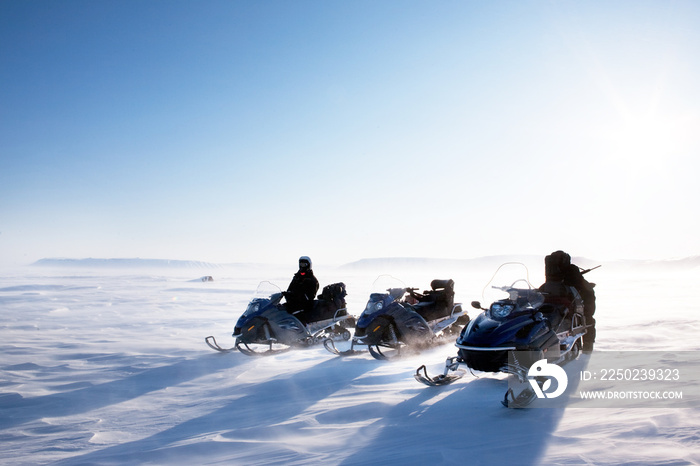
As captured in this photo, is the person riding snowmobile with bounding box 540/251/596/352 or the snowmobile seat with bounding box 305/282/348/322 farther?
the snowmobile seat with bounding box 305/282/348/322

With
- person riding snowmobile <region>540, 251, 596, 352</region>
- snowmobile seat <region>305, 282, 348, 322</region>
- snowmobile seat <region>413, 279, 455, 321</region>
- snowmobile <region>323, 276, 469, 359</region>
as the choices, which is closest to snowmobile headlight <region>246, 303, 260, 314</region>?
snowmobile seat <region>305, 282, 348, 322</region>

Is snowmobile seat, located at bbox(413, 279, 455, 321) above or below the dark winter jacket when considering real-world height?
below

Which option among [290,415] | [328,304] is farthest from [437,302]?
[290,415]

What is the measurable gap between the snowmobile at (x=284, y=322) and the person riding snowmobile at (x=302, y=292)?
0.30 ft

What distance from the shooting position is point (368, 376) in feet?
18.8

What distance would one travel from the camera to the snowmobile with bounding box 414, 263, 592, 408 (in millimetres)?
4352

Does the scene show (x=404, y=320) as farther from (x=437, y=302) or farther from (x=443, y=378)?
(x=443, y=378)

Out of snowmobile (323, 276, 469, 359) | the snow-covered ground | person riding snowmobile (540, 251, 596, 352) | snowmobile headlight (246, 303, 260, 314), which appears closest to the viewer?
the snow-covered ground

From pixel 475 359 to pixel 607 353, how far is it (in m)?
3.43

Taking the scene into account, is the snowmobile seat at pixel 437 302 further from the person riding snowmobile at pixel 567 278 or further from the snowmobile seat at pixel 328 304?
the person riding snowmobile at pixel 567 278

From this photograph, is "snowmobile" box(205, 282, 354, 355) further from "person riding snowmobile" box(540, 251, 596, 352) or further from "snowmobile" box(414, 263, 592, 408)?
"person riding snowmobile" box(540, 251, 596, 352)

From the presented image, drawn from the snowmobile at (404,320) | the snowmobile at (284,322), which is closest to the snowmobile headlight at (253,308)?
the snowmobile at (284,322)

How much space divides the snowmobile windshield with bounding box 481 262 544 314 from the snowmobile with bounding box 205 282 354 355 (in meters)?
3.71

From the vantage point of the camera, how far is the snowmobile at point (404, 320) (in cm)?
674
